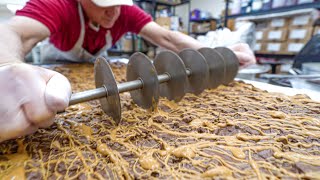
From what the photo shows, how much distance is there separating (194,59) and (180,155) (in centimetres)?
56

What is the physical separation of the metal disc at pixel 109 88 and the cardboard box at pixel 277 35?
2711 mm

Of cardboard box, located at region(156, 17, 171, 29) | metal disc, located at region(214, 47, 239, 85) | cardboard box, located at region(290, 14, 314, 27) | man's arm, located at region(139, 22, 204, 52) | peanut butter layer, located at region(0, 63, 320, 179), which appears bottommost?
peanut butter layer, located at region(0, 63, 320, 179)

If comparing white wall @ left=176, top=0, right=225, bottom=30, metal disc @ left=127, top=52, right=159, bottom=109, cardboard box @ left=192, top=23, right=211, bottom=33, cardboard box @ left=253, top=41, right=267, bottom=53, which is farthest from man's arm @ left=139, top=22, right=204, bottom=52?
white wall @ left=176, top=0, right=225, bottom=30

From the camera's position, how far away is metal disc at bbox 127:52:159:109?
0.73 meters

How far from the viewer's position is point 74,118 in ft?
2.39

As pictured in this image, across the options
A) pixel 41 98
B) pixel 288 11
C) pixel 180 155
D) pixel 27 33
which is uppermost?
pixel 288 11

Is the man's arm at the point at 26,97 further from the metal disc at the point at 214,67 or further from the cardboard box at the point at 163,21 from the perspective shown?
the cardboard box at the point at 163,21

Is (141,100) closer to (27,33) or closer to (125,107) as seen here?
→ (125,107)

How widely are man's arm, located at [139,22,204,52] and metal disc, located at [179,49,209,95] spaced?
532 mm

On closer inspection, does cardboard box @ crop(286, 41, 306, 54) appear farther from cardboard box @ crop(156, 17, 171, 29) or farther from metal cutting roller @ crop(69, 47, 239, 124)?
cardboard box @ crop(156, 17, 171, 29)

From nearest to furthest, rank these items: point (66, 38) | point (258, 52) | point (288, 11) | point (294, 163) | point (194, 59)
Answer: point (294, 163) → point (194, 59) → point (66, 38) → point (288, 11) → point (258, 52)

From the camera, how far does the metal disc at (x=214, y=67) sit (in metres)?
1.02

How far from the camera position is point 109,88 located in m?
0.66

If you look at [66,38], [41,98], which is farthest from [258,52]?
[41,98]
